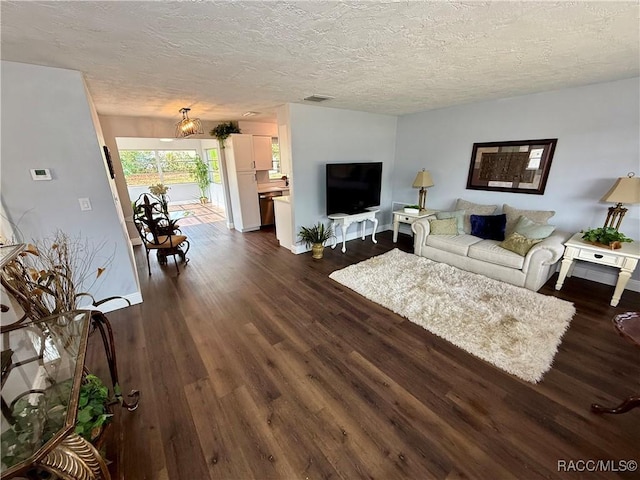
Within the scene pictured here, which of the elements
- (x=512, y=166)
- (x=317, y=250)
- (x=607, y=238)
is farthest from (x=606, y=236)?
(x=317, y=250)

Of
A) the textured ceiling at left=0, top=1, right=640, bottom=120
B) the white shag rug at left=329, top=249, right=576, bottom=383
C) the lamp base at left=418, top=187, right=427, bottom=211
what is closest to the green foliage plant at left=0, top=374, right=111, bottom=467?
the textured ceiling at left=0, top=1, right=640, bottom=120

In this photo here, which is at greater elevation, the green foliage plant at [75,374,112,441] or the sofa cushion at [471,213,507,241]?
the sofa cushion at [471,213,507,241]

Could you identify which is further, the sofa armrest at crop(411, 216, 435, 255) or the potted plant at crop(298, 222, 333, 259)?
the potted plant at crop(298, 222, 333, 259)

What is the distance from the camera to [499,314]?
2582 mm

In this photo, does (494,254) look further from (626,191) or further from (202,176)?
(202,176)

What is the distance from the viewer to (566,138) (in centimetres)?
319

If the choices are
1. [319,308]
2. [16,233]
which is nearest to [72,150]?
[16,233]

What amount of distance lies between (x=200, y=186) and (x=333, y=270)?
290 inches

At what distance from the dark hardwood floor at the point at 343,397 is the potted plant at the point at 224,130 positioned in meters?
3.77

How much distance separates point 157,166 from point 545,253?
10.1m

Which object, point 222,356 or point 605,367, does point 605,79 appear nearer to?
point 605,367

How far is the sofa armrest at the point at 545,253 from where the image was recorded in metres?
2.85

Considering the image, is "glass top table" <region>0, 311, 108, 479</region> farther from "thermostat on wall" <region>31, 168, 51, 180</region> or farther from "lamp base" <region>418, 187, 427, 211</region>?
"lamp base" <region>418, 187, 427, 211</region>

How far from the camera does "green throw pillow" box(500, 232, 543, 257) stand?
3.04m
